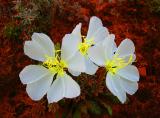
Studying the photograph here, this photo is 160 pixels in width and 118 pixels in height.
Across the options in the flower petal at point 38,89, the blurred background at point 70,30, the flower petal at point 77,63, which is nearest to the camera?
the flower petal at point 77,63

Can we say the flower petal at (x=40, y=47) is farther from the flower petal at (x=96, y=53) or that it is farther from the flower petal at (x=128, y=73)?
the flower petal at (x=128, y=73)

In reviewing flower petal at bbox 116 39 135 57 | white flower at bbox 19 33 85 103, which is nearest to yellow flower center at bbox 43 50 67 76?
white flower at bbox 19 33 85 103

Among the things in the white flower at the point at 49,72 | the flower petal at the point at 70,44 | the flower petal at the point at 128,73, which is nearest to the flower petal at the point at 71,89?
the white flower at the point at 49,72

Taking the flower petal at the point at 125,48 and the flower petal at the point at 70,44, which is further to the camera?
the flower petal at the point at 125,48

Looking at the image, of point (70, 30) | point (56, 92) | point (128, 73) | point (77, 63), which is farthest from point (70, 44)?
point (70, 30)

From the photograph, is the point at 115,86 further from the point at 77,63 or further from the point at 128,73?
the point at 77,63

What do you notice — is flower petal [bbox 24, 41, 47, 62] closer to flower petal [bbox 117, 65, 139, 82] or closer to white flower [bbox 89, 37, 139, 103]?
white flower [bbox 89, 37, 139, 103]
